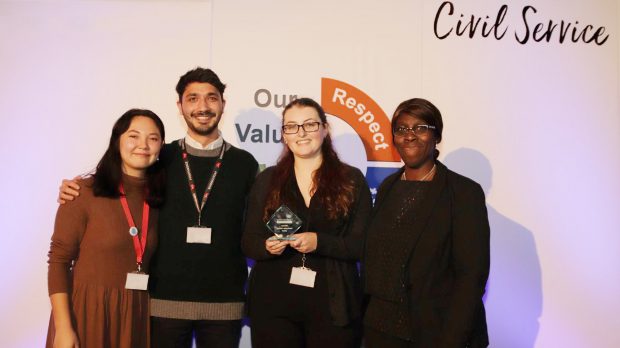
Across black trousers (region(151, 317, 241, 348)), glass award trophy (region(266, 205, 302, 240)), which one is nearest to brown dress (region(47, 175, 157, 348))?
black trousers (region(151, 317, 241, 348))

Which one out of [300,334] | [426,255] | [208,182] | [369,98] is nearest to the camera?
[426,255]

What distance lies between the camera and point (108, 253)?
261cm

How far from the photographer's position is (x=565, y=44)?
3984mm

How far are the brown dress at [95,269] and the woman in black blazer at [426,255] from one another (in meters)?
1.21

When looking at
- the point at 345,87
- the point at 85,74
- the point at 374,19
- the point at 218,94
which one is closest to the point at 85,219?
the point at 218,94

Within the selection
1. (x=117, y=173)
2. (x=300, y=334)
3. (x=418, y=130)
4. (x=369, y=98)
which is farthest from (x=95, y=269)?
(x=369, y=98)

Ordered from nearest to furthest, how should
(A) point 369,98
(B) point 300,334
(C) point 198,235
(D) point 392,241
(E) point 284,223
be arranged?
(D) point 392,241, (E) point 284,223, (B) point 300,334, (C) point 198,235, (A) point 369,98

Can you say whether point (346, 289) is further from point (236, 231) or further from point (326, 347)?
point (236, 231)

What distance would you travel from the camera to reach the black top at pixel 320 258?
8.61ft

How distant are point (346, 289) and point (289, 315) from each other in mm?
316

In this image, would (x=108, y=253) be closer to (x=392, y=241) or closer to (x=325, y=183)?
(x=325, y=183)

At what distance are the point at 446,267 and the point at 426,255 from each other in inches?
4.2

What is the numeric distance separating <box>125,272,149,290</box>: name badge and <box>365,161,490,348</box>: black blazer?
118 cm

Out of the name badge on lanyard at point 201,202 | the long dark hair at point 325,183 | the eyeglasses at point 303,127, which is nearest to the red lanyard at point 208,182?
the name badge on lanyard at point 201,202
